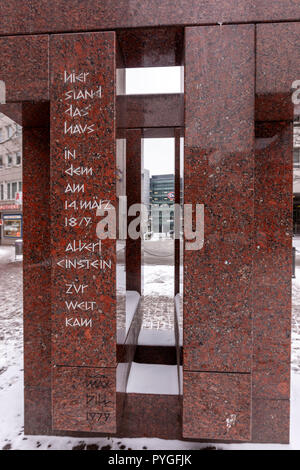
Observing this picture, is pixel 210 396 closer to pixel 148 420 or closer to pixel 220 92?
pixel 148 420

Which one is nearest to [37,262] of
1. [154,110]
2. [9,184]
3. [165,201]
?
[154,110]

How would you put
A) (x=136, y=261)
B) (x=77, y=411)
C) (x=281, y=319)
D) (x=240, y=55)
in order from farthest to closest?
(x=136, y=261) < (x=281, y=319) < (x=77, y=411) < (x=240, y=55)

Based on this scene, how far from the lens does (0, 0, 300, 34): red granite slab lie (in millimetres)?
2324

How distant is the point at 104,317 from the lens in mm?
2469

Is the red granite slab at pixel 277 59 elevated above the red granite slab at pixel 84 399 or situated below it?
above

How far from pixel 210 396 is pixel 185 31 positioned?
3.53 m

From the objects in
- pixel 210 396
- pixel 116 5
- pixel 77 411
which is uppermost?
A: pixel 116 5

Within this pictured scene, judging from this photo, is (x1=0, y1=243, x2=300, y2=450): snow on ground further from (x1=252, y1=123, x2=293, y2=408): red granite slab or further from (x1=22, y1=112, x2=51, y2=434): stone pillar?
(x1=252, y1=123, x2=293, y2=408): red granite slab

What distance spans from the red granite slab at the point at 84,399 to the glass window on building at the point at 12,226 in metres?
29.1

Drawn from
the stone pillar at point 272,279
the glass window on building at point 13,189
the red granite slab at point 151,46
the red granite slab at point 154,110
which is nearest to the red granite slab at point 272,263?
the stone pillar at point 272,279

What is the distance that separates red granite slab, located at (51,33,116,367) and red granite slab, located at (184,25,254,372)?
77 centimetres

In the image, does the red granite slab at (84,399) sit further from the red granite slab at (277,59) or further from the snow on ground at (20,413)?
the red granite slab at (277,59)

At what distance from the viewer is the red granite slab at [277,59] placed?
233cm

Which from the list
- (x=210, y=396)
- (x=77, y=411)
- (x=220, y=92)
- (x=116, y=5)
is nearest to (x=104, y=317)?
(x=77, y=411)
